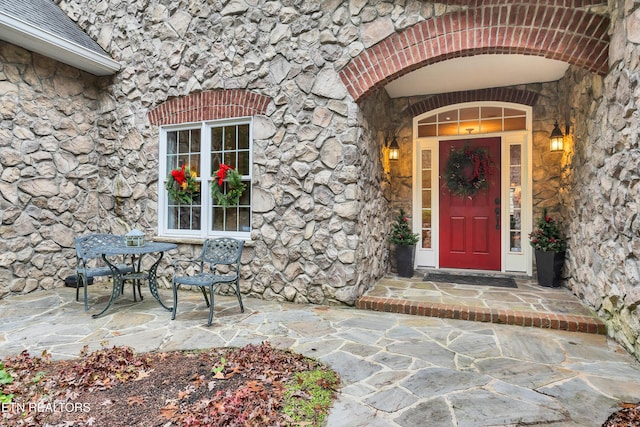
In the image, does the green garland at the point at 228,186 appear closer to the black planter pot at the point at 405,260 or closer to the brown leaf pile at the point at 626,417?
the black planter pot at the point at 405,260

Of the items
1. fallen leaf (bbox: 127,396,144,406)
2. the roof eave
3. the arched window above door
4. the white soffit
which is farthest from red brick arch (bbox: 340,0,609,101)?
the roof eave

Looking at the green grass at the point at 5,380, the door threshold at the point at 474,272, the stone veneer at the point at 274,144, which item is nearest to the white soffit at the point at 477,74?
the stone veneer at the point at 274,144

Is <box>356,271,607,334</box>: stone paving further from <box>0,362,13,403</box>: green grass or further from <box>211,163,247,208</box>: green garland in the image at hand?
<box>0,362,13,403</box>: green grass

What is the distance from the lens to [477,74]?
4.95 m

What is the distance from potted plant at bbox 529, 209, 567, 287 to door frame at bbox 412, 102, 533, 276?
17.6 inches

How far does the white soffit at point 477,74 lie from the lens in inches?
177

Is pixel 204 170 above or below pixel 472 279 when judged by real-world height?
above

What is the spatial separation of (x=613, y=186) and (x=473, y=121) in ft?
9.36

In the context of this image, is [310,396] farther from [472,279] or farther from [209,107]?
[209,107]

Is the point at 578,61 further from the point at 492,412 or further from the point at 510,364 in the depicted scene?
the point at 492,412

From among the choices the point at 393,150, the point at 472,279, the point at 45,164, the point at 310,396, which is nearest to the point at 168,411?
the point at 310,396

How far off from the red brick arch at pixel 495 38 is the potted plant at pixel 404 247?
93.5 inches

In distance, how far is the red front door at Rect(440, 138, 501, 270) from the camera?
568 centimetres

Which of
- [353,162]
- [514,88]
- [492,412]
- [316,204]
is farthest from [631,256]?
[514,88]
